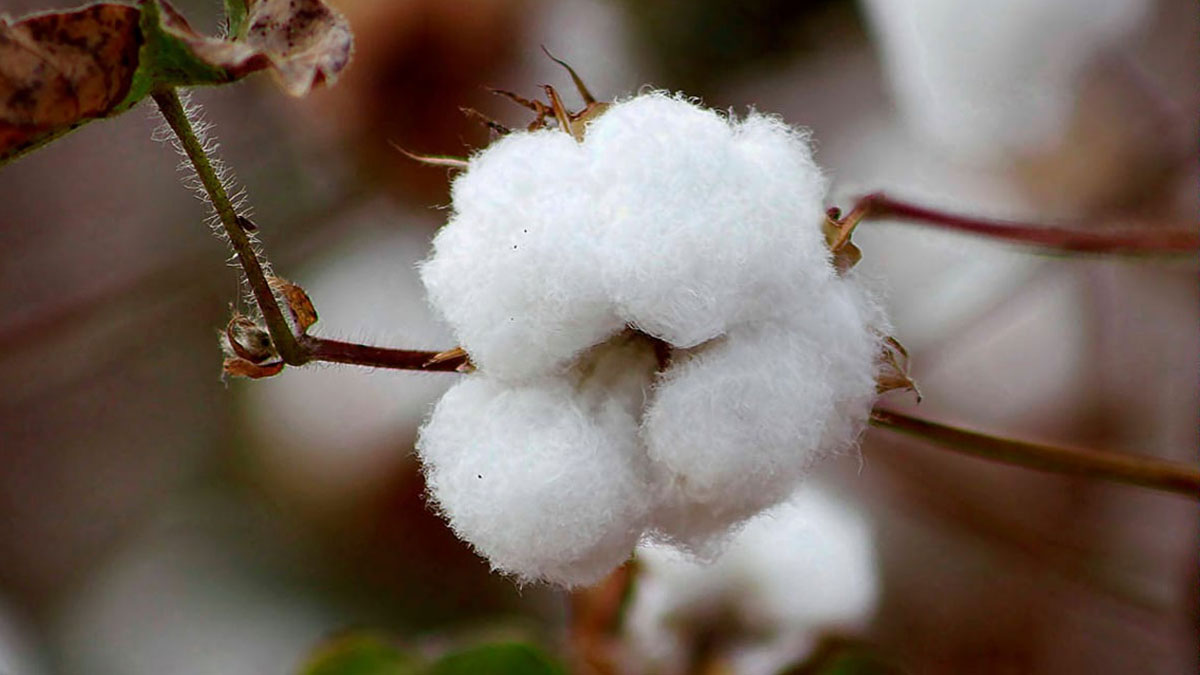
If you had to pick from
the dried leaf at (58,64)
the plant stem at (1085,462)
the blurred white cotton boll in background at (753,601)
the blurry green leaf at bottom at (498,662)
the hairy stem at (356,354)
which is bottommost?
the blurry green leaf at bottom at (498,662)

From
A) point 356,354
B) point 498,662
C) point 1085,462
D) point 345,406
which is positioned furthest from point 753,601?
point 345,406

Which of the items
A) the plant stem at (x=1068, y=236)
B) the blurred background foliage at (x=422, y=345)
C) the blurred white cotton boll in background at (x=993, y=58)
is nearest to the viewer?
the plant stem at (x=1068, y=236)

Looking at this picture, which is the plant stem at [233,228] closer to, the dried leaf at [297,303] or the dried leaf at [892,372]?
the dried leaf at [297,303]

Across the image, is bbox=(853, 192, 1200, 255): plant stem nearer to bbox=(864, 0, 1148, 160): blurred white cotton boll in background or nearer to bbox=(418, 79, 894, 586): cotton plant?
bbox=(418, 79, 894, 586): cotton plant

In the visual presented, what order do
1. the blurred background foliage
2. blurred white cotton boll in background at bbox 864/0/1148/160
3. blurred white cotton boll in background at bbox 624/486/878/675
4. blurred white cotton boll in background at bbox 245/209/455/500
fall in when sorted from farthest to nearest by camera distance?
blurred white cotton boll in background at bbox 245/209/455/500 → the blurred background foliage → blurred white cotton boll in background at bbox 864/0/1148/160 → blurred white cotton boll in background at bbox 624/486/878/675

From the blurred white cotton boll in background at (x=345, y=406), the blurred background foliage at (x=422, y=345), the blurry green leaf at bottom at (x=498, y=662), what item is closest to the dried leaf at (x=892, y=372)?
the blurry green leaf at bottom at (x=498, y=662)

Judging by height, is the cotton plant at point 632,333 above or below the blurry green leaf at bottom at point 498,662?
above

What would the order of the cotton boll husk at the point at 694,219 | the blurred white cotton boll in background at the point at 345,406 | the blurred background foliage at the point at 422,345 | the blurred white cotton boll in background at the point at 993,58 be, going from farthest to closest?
1. the blurred white cotton boll in background at the point at 345,406
2. the blurred background foliage at the point at 422,345
3. the blurred white cotton boll in background at the point at 993,58
4. the cotton boll husk at the point at 694,219

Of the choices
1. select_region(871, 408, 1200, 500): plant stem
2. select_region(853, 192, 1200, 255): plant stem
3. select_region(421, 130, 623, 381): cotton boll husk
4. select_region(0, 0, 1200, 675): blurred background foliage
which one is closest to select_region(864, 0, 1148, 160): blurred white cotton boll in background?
select_region(0, 0, 1200, 675): blurred background foliage
